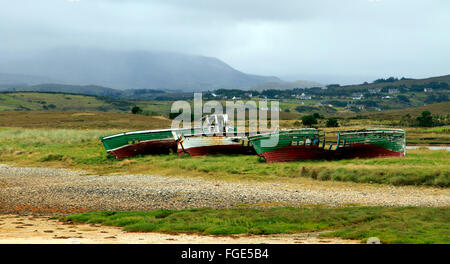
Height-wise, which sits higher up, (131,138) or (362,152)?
(131,138)

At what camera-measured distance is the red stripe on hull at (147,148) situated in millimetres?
35969

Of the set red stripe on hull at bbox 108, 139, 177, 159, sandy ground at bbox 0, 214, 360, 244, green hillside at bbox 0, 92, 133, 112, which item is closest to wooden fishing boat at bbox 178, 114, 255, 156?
red stripe on hull at bbox 108, 139, 177, 159

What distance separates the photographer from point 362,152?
30062 mm

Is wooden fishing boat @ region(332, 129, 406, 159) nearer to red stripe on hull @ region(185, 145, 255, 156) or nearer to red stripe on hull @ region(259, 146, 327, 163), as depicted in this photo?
red stripe on hull @ region(259, 146, 327, 163)

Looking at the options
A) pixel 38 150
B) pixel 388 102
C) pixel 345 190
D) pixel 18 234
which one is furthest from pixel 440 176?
pixel 388 102

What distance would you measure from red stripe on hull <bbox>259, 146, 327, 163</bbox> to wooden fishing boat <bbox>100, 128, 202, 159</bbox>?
9.07 meters

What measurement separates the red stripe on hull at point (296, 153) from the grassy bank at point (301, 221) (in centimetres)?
1414

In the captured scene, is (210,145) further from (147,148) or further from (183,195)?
(183,195)

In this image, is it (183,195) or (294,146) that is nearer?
(183,195)

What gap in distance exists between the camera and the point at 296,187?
21656 mm

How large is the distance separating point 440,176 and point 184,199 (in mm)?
11518

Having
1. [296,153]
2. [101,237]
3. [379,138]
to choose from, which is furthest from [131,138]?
[101,237]

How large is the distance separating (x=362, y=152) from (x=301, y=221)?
17515mm
